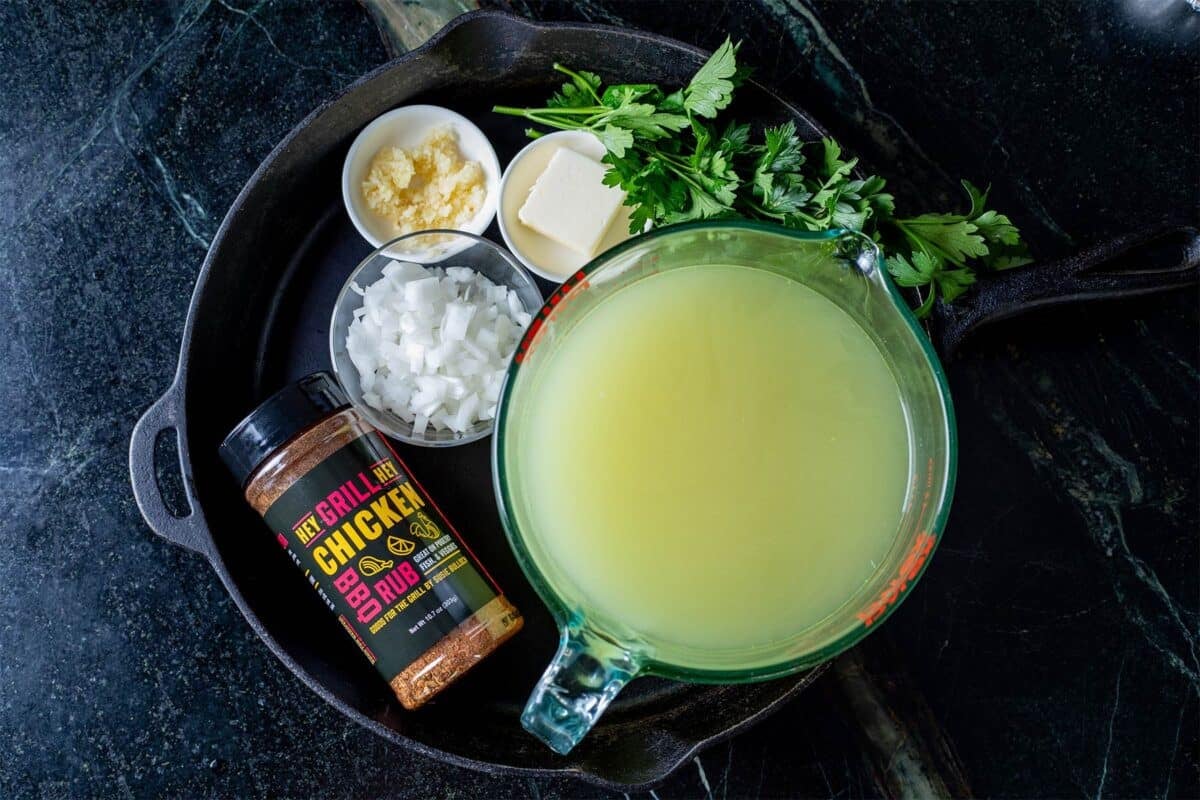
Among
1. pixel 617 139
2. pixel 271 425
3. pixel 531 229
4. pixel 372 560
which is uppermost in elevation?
pixel 617 139

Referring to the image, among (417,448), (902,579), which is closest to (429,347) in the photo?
(417,448)

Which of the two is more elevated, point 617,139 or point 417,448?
point 617,139

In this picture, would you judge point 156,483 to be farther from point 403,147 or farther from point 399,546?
point 403,147

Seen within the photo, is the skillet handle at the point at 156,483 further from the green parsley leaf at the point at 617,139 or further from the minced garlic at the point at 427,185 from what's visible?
the green parsley leaf at the point at 617,139

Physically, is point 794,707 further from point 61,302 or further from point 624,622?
point 61,302

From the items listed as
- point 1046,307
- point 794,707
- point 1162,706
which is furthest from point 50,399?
point 1162,706

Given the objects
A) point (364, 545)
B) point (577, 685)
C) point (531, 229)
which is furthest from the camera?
point (531, 229)
